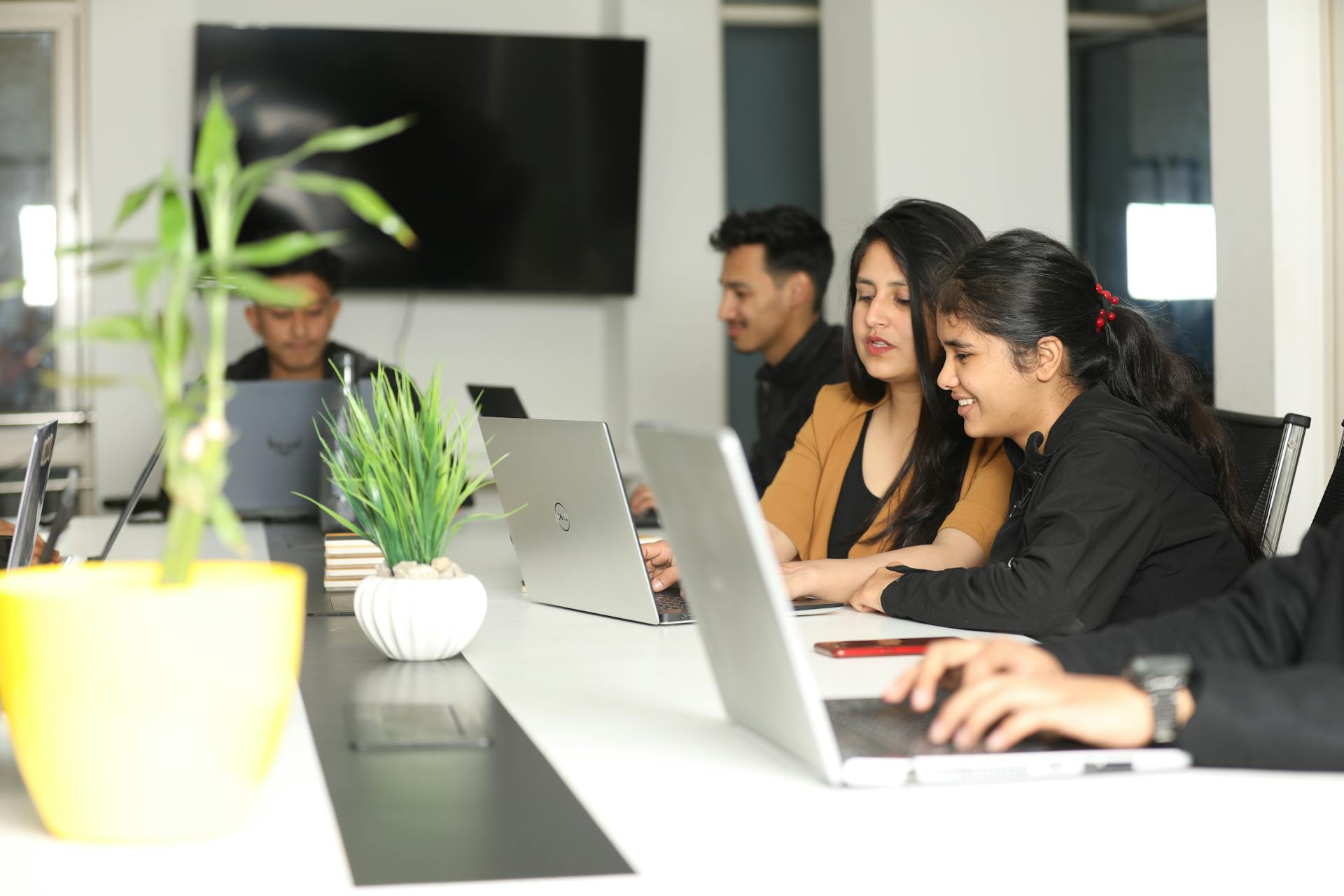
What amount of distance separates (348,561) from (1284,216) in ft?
7.00

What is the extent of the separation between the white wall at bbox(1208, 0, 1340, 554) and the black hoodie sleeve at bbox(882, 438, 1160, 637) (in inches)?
55.8

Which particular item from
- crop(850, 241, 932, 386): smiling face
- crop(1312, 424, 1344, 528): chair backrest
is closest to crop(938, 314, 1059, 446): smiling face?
crop(850, 241, 932, 386): smiling face

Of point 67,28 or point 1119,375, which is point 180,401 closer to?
point 1119,375

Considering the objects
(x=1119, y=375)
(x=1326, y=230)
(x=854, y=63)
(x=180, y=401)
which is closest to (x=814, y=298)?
(x=854, y=63)

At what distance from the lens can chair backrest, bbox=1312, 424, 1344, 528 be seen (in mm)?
2004

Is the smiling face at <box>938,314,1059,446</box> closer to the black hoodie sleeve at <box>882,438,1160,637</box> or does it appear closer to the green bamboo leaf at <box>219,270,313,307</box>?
the black hoodie sleeve at <box>882,438,1160,637</box>

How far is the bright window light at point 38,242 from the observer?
473 cm

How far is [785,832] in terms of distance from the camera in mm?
950

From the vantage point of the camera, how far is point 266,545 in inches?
104

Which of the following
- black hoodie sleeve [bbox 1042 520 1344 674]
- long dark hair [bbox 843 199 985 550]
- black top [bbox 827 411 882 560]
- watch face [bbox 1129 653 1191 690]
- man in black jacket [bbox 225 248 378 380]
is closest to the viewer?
watch face [bbox 1129 653 1191 690]

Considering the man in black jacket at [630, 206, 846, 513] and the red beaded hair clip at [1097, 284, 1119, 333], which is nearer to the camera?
the red beaded hair clip at [1097, 284, 1119, 333]

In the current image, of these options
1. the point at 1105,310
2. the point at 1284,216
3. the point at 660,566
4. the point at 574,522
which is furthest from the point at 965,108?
the point at 574,522

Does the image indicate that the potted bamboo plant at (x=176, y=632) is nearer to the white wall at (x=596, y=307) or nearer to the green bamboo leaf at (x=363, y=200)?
Answer: the green bamboo leaf at (x=363, y=200)

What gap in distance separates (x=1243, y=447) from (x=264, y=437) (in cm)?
185
